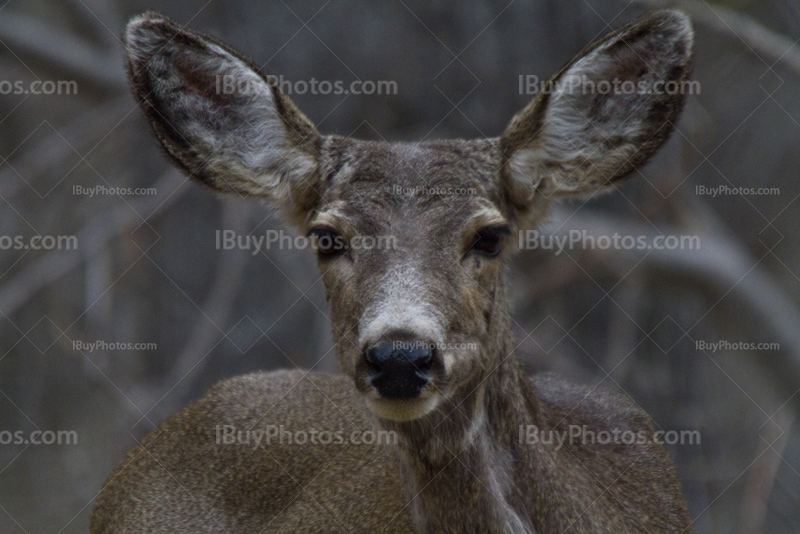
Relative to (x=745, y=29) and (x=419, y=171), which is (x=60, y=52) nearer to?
(x=745, y=29)

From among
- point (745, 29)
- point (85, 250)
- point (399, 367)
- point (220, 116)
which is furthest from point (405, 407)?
point (85, 250)

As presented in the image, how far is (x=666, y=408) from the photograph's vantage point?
1344 cm

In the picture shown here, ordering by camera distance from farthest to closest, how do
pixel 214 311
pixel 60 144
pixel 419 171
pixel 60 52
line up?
pixel 60 144
pixel 214 311
pixel 60 52
pixel 419 171

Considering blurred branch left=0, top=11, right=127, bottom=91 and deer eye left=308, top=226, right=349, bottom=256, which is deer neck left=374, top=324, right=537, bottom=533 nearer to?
deer eye left=308, top=226, right=349, bottom=256

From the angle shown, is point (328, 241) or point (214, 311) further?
point (214, 311)

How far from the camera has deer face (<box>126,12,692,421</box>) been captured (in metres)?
5.24

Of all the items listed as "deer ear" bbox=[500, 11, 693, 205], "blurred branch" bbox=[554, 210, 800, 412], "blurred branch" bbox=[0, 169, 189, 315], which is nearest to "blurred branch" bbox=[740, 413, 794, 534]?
"blurred branch" bbox=[554, 210, 800, 412]

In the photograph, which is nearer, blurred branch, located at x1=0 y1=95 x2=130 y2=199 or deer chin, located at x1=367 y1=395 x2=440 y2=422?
deer chin, located at x1=367 y1=395 x2=440 y2=422

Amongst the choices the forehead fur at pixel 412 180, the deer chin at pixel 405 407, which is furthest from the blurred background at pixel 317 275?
the deer chin at pixel 405 407

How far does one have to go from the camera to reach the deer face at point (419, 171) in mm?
5238

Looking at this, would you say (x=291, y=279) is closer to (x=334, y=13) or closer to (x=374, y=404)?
(x=334, y=13)

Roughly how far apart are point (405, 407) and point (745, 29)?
859cm

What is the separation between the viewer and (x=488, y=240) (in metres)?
5.69

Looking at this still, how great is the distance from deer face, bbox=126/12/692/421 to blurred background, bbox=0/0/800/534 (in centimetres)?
541
